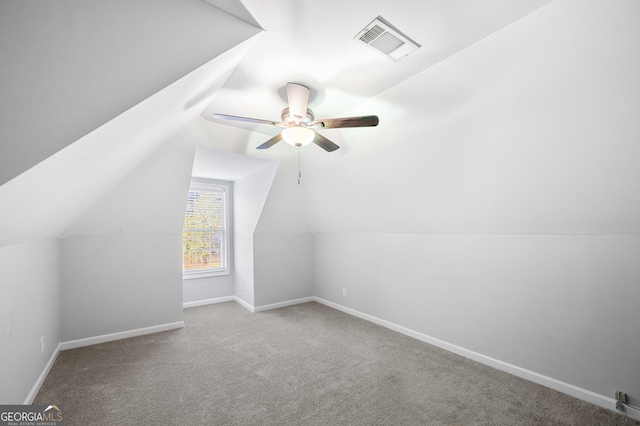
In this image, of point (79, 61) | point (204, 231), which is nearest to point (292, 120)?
point (79, 61)

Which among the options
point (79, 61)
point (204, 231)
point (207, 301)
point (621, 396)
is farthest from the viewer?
point (204, 231)

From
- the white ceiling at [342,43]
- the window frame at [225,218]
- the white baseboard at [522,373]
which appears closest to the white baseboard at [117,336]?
the window frame at [225,218]

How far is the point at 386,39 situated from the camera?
1825 millimetres

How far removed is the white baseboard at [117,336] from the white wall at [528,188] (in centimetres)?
309

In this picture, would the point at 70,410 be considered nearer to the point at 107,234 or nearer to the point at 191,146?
the point at 107,234

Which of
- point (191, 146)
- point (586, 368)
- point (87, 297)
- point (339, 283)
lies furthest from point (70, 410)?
point (586, 368)

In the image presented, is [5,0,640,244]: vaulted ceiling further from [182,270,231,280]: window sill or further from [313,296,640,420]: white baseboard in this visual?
[182,270,231,280]: window sill

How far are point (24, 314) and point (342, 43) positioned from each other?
9.92ft

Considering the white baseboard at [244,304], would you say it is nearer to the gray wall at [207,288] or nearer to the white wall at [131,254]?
the gray wall at [207,288]

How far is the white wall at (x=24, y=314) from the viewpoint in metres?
1.78

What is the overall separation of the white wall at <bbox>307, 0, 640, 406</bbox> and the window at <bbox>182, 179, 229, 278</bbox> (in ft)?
9.32

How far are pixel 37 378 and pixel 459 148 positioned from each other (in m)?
4.01

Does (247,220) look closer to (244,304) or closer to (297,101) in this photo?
(244,304)

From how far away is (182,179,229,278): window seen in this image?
497cm
